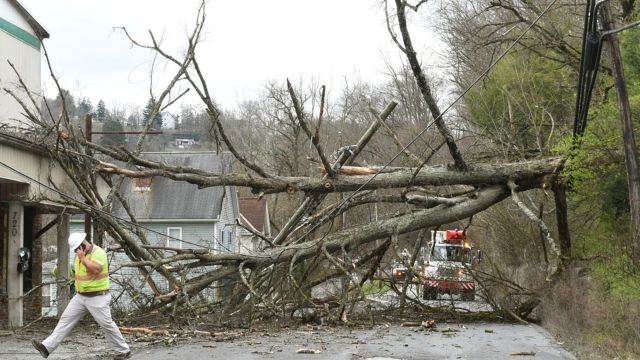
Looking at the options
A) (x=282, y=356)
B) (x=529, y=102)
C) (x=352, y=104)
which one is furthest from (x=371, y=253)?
(x=352, y=104)

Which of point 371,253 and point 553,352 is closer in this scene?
point 553,352

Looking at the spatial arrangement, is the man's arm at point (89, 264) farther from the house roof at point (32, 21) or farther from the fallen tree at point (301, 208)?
the house roof at point (32, 21)

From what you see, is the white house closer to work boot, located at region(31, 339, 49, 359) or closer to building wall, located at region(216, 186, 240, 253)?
work boot, located at region(31, 339, 49, 359)

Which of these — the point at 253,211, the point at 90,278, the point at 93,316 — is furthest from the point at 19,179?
the point at 253,211

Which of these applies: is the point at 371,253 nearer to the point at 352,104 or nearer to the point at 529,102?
the point at 529,102

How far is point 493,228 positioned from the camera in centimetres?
2292

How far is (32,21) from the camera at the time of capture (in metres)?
20.4

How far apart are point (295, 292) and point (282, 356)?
4.41 meters

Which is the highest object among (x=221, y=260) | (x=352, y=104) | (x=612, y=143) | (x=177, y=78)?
(x=352, y=104)

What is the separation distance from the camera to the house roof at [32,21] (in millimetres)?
19603

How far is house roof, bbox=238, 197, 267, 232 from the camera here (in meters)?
48.2

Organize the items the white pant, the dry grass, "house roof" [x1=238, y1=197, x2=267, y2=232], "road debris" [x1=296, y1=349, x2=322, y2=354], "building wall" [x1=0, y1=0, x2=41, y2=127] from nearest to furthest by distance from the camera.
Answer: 1. the white pant
2. "road debris" [x1=296, y1=349, x2=322, y2=354]
3. the dry grass
4. "building wall" [x1=0, y1=0, x2=41, y2=127]
5. "house roof" [x1=238, y1=197, x2=267, y2=232]

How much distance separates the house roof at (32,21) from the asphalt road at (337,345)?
8.99m

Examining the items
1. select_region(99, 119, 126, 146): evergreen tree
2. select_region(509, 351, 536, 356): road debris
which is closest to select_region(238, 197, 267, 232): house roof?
select_region(99, 119, 126, 146): evergreen tree
